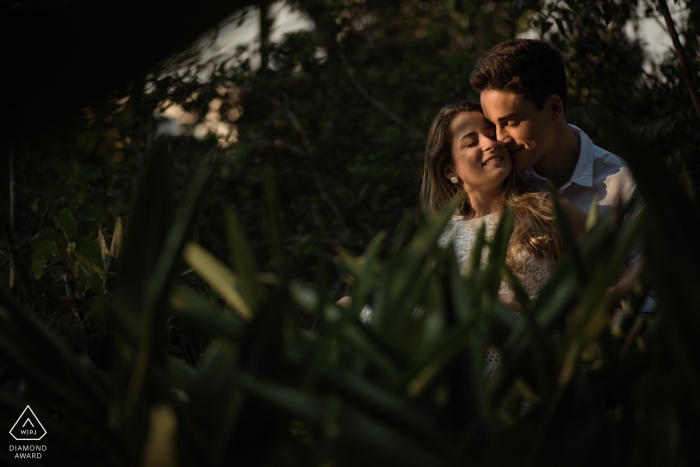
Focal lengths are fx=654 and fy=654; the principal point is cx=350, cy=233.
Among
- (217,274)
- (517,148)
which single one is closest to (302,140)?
(517,148)

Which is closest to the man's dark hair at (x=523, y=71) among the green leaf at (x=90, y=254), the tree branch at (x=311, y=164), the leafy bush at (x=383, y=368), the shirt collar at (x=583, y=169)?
the shirt collar at (x=583, y=169)

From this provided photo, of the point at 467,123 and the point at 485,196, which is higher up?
the point at 467,123

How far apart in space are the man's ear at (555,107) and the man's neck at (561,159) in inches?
2.4

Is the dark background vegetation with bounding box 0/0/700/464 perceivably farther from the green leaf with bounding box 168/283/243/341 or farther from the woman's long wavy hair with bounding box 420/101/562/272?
the woman's long wavy hair with bounding box 420/101/562/272

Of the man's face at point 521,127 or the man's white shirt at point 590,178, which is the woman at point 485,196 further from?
the man's white shirt at point 590,178

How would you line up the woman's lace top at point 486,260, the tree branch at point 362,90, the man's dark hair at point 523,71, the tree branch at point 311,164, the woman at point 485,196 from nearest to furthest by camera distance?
the woman's lace top at point 486,260
the woman at point 485,196
the man's dark hair at point 523,71
the tree branch at point 311,164
the tree branch at point 362,90

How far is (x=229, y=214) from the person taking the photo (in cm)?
50

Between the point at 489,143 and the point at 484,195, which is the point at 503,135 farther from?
the point at 484,195

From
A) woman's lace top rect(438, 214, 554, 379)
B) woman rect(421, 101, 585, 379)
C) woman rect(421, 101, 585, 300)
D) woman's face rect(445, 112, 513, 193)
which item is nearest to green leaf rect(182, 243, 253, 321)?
woman's lace top rect(438, 214, 554, 379)

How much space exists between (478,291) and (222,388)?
25 cm

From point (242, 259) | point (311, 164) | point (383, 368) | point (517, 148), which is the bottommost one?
point (311, 164)

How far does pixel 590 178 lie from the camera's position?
105 inches

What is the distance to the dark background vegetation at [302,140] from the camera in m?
1.34

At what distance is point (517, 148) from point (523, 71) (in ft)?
1.10
